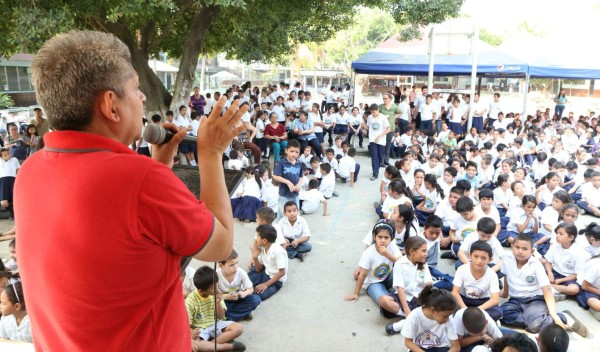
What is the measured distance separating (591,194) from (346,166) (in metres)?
3.95

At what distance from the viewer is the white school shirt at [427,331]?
3330 millimetres

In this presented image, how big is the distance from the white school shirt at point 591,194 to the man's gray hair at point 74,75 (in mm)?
7576

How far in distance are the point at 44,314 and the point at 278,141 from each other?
8.87m

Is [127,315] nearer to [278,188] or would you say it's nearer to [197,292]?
[197,292]

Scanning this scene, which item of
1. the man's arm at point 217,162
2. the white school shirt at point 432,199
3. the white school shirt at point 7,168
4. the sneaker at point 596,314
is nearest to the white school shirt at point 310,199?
the white school shirt at point 432,199

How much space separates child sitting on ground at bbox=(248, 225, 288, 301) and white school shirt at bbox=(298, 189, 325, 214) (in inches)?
92.3

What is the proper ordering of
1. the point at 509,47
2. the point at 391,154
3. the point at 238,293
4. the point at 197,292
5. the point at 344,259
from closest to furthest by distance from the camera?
the point at 197,292 < the point at 238,293 < the point at 344,259 < the point at 391,154 < the point at 509,47

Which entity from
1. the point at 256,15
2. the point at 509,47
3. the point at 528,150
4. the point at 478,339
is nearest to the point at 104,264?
the point at 478,339

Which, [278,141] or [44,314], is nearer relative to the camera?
[44,314]

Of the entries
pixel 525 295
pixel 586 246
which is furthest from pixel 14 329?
pixel 586 246

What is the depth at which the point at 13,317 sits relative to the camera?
3.28m

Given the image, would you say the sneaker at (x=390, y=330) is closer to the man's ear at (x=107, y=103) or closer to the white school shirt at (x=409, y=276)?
the white school shirt at (x=409, y=276)

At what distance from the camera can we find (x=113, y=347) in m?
0.97

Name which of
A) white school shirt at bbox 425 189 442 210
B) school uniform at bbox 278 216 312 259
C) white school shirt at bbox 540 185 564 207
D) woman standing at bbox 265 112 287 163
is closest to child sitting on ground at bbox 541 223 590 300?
white school shirt at bbox 425 189 442 210
